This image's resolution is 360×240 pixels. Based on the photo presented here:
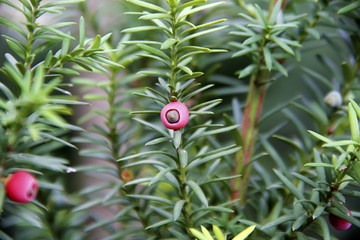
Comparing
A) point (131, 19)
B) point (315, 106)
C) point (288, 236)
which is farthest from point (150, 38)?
point (288, 236)

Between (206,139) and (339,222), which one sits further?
(206,139)

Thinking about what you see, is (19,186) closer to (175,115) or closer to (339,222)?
(175,115)

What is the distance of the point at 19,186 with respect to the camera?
0.34m

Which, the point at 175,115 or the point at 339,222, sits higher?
the point at 175,115

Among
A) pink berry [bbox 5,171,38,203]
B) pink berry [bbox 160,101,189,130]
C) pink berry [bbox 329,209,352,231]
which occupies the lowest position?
pink berry [bbox 329,209,352,231]

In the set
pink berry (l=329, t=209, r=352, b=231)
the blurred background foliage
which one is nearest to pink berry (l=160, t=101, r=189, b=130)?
the blurred background foliage

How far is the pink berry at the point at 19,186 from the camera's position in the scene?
344mm

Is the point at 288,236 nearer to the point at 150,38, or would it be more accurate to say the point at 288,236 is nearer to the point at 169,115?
the point at 169,115

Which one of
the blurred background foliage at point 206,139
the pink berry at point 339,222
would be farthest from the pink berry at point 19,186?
the pink berry at point 339,222

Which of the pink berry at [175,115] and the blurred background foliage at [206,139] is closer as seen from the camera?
the pink berry at [175,115]

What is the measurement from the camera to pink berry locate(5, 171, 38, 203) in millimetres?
344

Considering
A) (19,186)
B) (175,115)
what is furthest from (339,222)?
(19,186)

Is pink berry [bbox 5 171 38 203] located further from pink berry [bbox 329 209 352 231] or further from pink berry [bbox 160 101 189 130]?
pink berry [bbox 329 209 352 231]

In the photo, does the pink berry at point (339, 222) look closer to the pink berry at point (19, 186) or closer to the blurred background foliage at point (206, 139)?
the blurred background foliage at point (206, 139)
